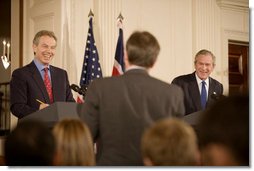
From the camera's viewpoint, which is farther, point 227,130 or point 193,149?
point 193,149

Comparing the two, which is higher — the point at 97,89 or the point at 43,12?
the point at 43,12

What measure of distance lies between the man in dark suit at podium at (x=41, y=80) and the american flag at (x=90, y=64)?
47.6 inches

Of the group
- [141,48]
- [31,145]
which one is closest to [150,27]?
[141,48]

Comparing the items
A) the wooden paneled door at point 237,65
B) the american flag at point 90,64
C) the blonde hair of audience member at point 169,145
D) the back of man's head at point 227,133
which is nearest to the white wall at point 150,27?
the wooden paneled door at point 237,65

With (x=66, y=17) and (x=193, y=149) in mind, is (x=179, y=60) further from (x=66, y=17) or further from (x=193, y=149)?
(x=193, y=149)

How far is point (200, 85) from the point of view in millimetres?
4414

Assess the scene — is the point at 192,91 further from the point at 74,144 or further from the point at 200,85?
the point at 74,144

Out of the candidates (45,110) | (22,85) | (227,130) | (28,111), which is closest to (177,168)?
(227,130)

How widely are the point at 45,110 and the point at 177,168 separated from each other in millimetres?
1270

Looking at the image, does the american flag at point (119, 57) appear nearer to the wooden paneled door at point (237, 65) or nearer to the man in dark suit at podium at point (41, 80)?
the man in dark suit at podium at point (41, 80)

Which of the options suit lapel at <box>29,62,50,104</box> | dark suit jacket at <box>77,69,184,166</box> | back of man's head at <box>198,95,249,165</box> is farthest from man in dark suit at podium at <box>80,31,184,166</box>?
suit lapel at <box>29,62,50,104</box>

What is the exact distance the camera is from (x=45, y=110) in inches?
110

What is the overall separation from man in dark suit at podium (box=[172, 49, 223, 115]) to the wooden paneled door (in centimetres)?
248

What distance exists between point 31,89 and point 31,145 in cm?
229
